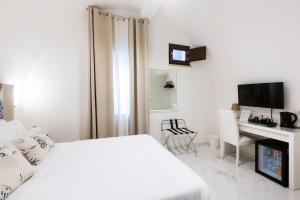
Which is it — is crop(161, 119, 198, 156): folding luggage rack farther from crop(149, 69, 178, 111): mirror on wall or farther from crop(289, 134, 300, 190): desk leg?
crop(289, 134, 300, 190): desk leg

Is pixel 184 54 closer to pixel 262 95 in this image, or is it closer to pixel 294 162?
pixel 262 95

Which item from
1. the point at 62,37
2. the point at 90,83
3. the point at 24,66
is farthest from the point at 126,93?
the point at 24,66

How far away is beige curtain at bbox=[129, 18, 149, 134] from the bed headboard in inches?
67.8

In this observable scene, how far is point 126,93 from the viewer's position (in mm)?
3139

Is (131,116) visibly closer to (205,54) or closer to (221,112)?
(221,112)

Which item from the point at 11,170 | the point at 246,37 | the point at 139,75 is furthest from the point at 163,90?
the point at 11,170

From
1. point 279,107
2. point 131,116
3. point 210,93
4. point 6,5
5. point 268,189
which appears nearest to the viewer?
point 6,5

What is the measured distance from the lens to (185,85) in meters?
3.67

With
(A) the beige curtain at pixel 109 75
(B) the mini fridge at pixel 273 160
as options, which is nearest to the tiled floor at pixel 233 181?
(B) the mini fridge at pixel 273 160

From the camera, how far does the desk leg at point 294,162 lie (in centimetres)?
200

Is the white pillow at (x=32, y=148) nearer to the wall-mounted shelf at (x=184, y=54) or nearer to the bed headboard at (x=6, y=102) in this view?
the bed headboard at (x=6, y=102)

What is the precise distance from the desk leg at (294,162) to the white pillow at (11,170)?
2.68 metres

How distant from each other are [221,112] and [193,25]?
170 cm

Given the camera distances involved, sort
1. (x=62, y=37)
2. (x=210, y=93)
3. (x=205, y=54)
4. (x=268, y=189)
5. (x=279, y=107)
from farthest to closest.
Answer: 1. (x=210, y=93)
2. (x=205, y=54)
3. (x=62, y=37)
4. (x=279, y=107)
5. (x=268, y=189)
